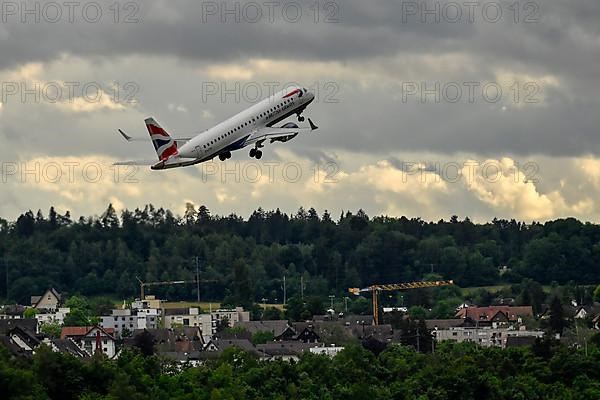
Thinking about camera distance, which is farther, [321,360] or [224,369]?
[321,360]

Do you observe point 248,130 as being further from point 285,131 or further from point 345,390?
point 345,390

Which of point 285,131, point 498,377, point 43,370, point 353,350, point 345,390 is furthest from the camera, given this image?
point 353,350

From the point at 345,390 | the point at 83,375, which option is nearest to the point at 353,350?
the point at 345,390

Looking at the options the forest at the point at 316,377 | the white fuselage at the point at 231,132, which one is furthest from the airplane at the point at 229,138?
the forest at the point at 316,377

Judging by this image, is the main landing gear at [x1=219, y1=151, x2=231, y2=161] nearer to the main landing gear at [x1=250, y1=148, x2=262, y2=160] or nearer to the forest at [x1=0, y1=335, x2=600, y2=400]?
the main landing gear at [x1=250, y1=148, x2=262, y2=160]

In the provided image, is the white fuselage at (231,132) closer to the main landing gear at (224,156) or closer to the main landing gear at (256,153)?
the main landing gear at (224,156)

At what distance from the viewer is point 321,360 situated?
17812 centimetres

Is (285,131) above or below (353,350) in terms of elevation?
above

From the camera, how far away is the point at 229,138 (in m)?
151

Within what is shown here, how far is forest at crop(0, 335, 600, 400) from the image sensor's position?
131375mm

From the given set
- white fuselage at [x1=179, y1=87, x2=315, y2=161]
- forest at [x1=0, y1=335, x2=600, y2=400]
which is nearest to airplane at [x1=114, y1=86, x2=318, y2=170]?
white fuselage at [x1=179, y1=87, x2=315, y2=161]

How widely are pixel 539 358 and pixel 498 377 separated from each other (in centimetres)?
1706

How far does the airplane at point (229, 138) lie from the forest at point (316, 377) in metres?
17.1

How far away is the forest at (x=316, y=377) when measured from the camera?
431 ft
